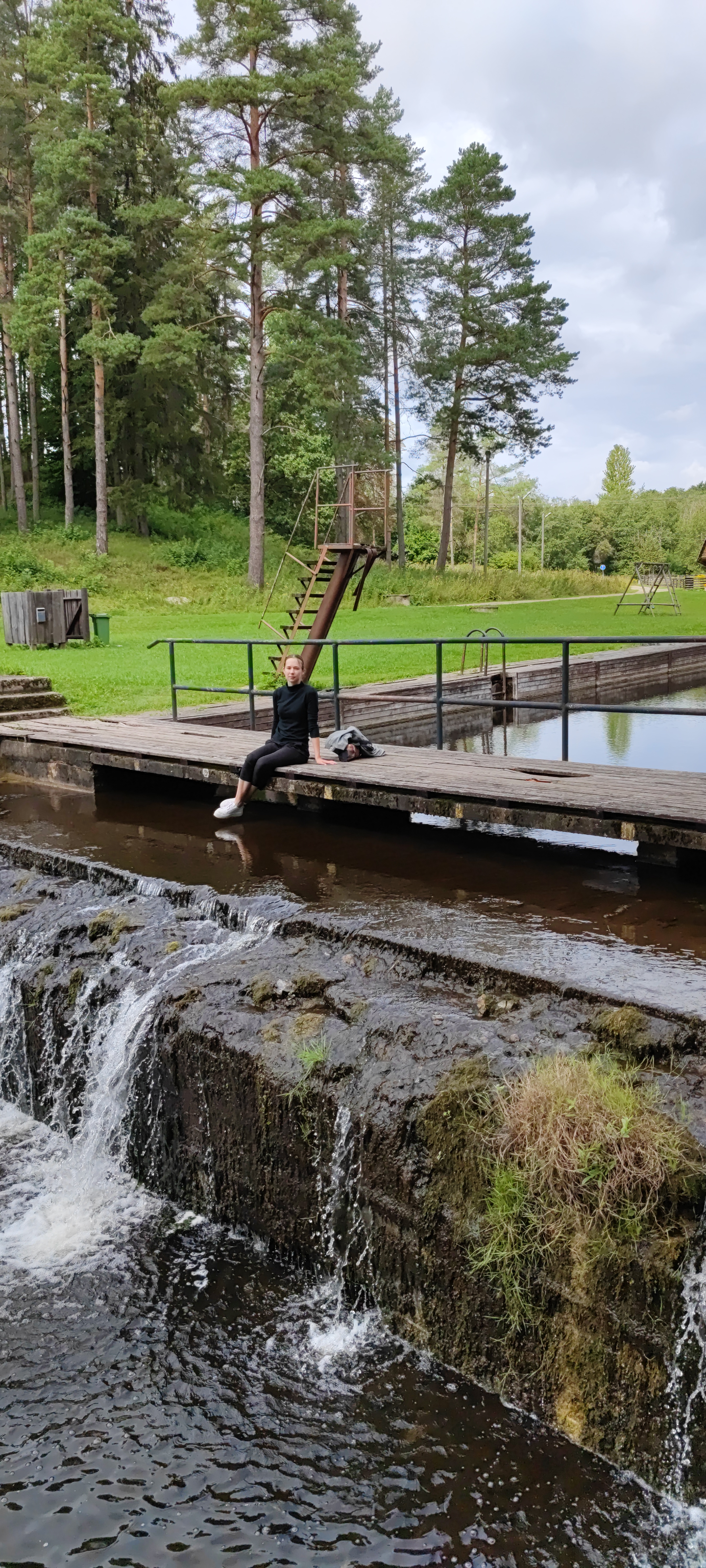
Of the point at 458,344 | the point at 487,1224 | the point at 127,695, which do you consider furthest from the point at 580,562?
the point at 487,1224

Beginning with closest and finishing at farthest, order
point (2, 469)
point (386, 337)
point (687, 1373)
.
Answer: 1. point (687, 1373)
2. point (2, 469)
3. point (386, 337)

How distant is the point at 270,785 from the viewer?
866 cm

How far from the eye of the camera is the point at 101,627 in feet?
63.2

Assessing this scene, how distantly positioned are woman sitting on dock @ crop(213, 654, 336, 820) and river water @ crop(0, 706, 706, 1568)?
7.87ft

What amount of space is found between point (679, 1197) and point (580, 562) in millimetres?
69496

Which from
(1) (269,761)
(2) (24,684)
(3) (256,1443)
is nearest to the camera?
(3) (256,1443)

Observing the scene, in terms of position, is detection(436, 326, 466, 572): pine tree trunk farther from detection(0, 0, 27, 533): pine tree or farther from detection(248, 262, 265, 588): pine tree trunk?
detection(0, 0, 27, 533): pine tree

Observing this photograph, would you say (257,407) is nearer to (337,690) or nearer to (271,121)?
(271,121)

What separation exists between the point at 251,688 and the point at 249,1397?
7.53m

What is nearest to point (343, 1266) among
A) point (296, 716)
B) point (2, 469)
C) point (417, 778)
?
point (417, 778)

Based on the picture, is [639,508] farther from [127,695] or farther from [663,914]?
[663,914]

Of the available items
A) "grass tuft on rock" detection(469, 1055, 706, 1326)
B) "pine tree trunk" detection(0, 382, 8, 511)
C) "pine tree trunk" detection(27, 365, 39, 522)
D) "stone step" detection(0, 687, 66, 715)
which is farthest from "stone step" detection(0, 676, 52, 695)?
"pine tree trunk" detection(0, 382, 8, 511)

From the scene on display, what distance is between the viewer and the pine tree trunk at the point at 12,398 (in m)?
33.8

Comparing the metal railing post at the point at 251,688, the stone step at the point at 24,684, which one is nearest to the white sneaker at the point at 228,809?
the metal railing post at the point at 251,688
